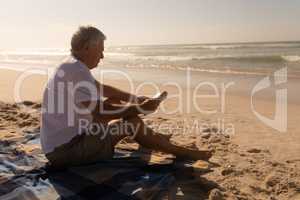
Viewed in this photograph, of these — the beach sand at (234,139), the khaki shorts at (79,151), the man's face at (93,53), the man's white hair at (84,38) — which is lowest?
the beach sand at (234,139)

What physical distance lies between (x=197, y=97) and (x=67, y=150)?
595 cm

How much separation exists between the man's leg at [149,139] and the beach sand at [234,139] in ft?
0.97

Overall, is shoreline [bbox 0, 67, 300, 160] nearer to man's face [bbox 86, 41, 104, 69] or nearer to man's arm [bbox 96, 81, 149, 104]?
man's arm [bbox 96, 81, 149, 104]

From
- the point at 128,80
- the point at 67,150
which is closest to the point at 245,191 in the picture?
the point at 67,150

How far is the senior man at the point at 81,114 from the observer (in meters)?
3.59

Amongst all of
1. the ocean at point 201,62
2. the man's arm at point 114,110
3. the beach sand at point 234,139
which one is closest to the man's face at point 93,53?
the man's arm at point 114,110

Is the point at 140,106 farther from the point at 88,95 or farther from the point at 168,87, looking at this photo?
the point at 168,87

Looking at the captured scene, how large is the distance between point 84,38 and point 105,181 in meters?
1.28

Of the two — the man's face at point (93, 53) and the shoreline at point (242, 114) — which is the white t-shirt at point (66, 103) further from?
the shoreline at point (242, 114)

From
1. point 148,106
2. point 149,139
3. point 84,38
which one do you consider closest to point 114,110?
point 148,106

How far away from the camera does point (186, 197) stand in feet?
11.9

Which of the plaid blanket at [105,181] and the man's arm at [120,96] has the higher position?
the man's arm at [120,96]

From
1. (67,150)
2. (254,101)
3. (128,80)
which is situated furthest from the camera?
(128,80)

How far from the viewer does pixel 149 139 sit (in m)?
4.20
